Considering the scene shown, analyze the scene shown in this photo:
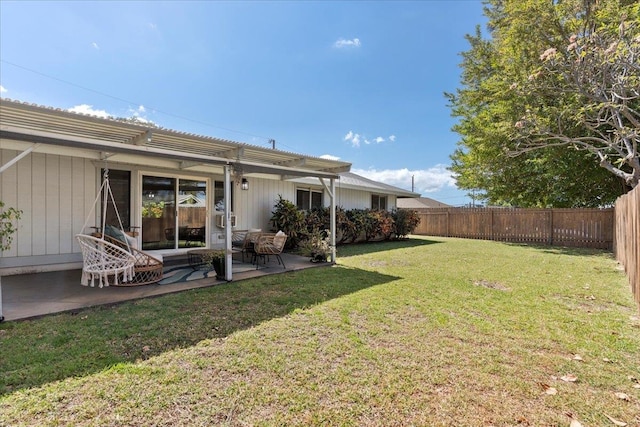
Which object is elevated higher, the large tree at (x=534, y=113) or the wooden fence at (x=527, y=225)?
the large tree at (x=534, y=113)

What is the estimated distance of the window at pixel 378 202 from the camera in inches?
623

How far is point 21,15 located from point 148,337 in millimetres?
10960

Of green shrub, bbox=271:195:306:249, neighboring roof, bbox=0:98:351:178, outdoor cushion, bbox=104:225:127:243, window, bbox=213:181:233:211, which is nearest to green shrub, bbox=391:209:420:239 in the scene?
green shrub, bbox=271:195:306:249

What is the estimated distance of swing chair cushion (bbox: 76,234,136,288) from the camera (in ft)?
17.1

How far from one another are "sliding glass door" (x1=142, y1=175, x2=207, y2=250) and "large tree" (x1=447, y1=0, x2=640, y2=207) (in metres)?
9.79

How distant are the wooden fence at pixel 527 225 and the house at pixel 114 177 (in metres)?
11.0

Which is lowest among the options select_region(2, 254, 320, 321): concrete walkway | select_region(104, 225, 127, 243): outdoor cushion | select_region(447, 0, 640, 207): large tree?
select_region(2, 254, 320, 321): concrete walkway

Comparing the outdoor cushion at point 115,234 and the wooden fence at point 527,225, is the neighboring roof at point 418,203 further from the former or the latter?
the outdoor cushion at point 115,234

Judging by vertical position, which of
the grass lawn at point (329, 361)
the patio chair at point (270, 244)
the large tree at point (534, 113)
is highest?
the large tree at point (534, 113)

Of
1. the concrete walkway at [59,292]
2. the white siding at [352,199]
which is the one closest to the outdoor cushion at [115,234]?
the concrete walkway at [59,292]

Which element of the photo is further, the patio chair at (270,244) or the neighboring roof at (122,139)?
the patio chair at (270,244)

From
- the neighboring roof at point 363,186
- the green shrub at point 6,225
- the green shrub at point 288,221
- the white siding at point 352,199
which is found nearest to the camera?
the green shrub at point 6,225

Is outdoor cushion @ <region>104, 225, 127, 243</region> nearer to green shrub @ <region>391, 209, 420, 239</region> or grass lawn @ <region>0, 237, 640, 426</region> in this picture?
grass lawn @ <region>0, 237, 640, 426</region>

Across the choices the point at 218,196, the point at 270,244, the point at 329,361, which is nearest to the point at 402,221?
the point at 218,196
